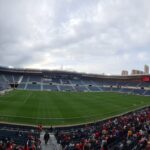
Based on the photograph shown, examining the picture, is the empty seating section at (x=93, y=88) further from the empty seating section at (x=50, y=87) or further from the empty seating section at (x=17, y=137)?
the empty seating section at (x=17, y=137)

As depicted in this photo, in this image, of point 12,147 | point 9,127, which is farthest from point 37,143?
point 9,127

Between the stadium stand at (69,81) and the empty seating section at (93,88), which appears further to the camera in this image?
the empty seating section at (93,88)

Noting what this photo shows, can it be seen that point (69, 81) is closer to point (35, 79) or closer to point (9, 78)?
point (35, 79)

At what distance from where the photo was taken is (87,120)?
38344mm

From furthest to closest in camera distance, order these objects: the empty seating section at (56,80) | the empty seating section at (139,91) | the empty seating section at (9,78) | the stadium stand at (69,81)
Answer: the empty seating section at (56,80), the empty seating section at (9,78), the stadium stand at (69,81), the empty seating section at (139,91)

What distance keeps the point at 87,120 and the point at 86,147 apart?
1838cm

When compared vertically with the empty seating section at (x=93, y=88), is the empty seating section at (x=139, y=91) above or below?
below

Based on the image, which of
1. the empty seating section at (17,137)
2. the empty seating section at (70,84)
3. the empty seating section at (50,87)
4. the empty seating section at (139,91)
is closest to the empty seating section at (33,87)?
the empty seating section at (70,84)

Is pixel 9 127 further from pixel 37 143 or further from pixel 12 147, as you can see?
pixel 12 147

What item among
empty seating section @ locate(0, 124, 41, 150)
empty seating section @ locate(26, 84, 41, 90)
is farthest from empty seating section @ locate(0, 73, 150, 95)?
empty seating section @ locate(0, 124, 41, 150)

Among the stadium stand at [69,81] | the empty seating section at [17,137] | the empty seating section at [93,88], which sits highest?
the stadium stand at [69,81]

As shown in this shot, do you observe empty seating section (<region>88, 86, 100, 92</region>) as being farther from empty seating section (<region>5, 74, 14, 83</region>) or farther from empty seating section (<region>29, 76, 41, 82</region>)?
empty seating section (<region>5, 74, 14, 83</region>)

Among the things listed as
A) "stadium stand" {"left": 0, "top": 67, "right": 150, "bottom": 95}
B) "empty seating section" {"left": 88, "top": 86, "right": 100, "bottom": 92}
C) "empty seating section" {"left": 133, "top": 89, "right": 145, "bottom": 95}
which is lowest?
"empty seating section" {"left": 133, "top": 89, "right": 145, "bottom": 95}

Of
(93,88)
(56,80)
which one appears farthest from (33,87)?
(93,88)
